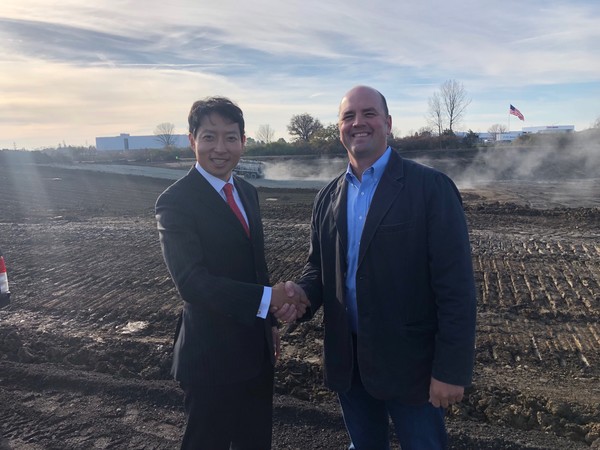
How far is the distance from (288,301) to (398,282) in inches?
22.5

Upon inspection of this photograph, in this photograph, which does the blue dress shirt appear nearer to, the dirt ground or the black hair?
the black hair

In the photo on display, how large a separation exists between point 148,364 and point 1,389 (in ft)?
4.18

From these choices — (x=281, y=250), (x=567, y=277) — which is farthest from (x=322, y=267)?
(x=281, y=250)

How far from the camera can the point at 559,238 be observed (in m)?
11.1

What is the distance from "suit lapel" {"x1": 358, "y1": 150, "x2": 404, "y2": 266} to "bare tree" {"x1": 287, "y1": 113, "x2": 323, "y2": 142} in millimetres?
54963

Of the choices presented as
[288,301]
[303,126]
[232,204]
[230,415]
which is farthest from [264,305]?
[303,126]

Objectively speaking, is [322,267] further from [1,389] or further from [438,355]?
[1,389]

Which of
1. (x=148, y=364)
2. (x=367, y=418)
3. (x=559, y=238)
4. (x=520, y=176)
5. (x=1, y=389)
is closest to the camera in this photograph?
(x=367, y=418)

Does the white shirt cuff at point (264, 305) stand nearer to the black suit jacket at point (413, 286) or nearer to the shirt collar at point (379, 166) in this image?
the black suit jacket at point (413, 286)

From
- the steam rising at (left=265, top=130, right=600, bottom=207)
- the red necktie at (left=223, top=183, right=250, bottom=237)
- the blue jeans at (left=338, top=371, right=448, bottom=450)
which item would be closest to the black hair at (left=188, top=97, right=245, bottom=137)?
the red necktie at (left=223, top=183, right=250, bottom=237)

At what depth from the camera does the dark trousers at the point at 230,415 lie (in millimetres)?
2529

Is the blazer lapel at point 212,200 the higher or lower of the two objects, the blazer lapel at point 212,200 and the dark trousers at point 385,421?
the higher

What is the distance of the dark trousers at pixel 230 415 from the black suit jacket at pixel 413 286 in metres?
0.63

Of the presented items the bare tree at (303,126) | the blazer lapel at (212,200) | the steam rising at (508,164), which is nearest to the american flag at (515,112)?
the steam rising at (508,164)
